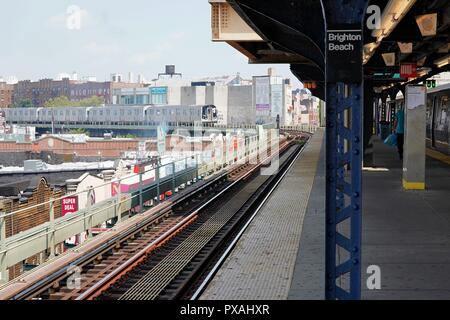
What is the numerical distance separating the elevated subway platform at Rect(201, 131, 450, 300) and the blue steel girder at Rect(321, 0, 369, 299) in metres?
1.39

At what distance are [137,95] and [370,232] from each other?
108 metres

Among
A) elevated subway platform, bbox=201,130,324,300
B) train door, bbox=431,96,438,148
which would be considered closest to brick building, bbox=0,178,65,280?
elevated subway platform, bbox=201,130,324,300

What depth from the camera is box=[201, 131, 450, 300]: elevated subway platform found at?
289 inches

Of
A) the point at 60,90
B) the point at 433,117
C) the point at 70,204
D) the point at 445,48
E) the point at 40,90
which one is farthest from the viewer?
the point at 60,90

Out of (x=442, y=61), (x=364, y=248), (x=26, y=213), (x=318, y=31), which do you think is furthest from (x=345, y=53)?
(x=442, y=61)

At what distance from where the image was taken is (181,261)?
456 inches

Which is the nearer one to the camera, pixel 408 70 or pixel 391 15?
pixel 391 15

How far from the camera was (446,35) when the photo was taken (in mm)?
14352

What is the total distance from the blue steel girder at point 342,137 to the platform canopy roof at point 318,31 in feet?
0.48

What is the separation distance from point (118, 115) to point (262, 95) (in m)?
26.1

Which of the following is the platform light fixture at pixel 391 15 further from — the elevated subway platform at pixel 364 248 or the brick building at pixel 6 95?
the brick building at pixel 6 95

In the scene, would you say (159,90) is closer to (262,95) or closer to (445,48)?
(262,95)

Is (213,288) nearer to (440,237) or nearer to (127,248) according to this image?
(440,237)

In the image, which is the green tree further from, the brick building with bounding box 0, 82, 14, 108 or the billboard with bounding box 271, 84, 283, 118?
the billboard with bounding box 271, 84, 283, 118
